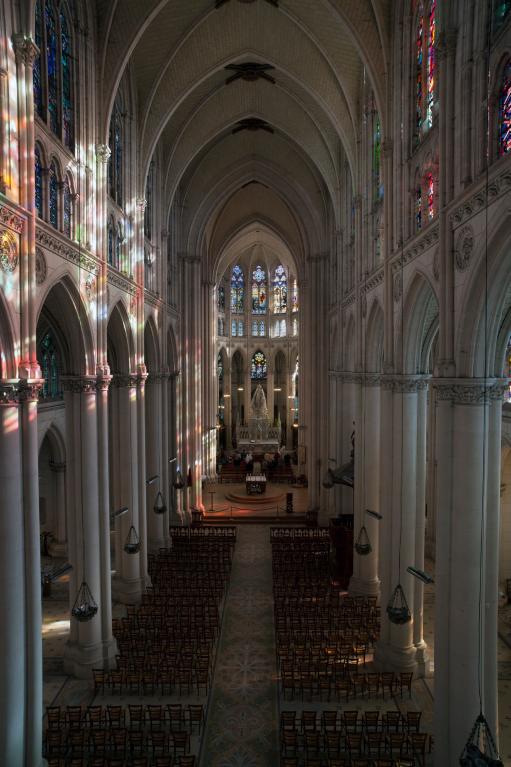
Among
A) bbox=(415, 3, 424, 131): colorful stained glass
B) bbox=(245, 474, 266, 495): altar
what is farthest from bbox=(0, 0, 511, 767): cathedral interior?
bbox=(245, 474, 266, 495): altar

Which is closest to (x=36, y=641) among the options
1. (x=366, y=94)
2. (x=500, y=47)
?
(x=500, y=47)

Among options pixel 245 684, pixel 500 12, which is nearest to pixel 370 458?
pixel 245 684

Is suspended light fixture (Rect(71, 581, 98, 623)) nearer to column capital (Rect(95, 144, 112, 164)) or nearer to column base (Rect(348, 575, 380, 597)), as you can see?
column base (Rect(348, 575, 380, 597))

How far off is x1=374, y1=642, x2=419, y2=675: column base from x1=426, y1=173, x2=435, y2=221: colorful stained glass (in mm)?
12623

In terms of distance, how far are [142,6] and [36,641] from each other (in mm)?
19018

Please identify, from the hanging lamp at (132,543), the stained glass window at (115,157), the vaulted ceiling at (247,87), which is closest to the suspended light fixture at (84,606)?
the hanging lamp at (132,543)

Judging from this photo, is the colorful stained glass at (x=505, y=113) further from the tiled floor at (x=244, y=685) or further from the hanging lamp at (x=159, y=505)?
the hanging lamp at (x=159, y=505)

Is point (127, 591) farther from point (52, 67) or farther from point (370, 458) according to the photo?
point (52, 67)

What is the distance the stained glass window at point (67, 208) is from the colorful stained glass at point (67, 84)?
1.33 meters

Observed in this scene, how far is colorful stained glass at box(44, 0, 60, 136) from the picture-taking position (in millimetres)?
14219

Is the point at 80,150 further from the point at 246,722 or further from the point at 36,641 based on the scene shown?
the point at 246,722

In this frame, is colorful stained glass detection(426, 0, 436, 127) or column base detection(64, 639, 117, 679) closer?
colorful stained glass detection(426, 0, 436, 127)

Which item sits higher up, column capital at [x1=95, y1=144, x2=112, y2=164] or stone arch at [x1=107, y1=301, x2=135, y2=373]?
column capital at [x1=95, y1=144, x2=112, y2=164]

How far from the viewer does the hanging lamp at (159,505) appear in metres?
25.6
